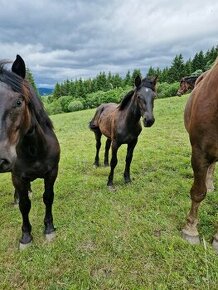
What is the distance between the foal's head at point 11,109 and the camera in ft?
6.42

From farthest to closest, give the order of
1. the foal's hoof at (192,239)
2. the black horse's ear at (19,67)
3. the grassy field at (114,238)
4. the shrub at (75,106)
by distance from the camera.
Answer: the shrub at (75,106), the foal's hoof at (192,239), the grassy field at (114,238), the black horse's ear at (19,67)

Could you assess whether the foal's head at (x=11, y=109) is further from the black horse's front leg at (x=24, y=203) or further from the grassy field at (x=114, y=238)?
the grassy field at (x=114, y=238)

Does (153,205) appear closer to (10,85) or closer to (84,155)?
(10,85)

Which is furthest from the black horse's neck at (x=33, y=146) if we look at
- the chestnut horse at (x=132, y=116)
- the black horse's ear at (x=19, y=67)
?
the chestnut horse at (x=132, y=116)

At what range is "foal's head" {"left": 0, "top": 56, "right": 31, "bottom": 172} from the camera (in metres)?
1.96

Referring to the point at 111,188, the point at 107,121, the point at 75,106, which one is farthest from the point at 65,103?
the point at 111,188

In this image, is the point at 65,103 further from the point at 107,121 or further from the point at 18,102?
the point at 18,102

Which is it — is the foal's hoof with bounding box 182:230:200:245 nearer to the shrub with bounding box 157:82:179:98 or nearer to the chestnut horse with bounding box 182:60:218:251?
the chestnut horse with bounding box 182:60:218:251

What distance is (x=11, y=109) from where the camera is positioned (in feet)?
6.59

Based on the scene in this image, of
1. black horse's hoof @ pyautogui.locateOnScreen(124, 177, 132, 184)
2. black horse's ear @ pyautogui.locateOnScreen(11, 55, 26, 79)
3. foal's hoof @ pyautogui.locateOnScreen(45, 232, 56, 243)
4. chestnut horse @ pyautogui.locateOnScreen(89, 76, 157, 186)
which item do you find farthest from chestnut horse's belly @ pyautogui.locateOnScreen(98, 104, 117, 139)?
black horse's ear @ pyautogui.locateOnScreen(11, 55, 26, 79)

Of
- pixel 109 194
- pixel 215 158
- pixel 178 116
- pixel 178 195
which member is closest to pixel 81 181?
pixel 109 194

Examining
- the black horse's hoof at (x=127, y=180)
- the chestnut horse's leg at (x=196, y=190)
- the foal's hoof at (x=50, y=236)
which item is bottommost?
the foal's hoof at (x=50, y=236)

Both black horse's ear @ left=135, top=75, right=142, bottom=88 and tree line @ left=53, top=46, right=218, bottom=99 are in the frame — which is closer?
black horse's ear @ left=135, top=75, right=142, bottom=88

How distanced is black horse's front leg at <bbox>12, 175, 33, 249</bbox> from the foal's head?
3.37 ft
